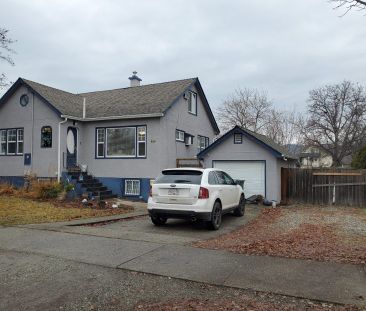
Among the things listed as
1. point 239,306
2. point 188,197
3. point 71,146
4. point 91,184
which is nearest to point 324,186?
point 188,197

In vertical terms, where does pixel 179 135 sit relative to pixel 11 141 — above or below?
above

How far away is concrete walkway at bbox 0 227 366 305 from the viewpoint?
5.60m

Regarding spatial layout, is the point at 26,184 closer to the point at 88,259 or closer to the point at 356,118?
the point at 88,259

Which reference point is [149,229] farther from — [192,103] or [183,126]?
[192,103]

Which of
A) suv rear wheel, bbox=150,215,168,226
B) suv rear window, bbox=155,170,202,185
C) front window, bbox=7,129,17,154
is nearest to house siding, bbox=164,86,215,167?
suv rear wheel, bbox=150,215,168,226

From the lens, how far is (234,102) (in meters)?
44.9

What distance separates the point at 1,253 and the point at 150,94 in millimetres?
15001

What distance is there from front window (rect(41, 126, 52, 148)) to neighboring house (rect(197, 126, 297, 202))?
7833mm

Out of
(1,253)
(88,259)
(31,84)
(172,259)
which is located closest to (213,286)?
(172,259)

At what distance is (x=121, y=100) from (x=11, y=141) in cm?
663

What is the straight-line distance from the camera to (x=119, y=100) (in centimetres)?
2194

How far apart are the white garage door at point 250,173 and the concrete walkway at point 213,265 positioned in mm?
11066

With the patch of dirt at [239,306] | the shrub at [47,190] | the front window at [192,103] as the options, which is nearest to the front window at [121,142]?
the shrub at [47,190]

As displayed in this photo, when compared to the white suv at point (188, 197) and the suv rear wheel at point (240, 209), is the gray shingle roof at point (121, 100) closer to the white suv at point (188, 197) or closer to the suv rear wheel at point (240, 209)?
the suv rear wheel at point (240, 209)
